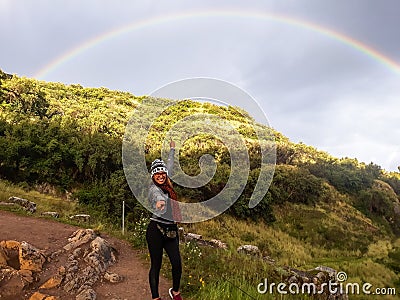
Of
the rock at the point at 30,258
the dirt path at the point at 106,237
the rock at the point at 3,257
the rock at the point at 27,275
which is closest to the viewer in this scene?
the rock at the point at 27,275

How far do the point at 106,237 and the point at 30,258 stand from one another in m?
3.11

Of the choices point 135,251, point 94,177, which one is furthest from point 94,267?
point 94,177

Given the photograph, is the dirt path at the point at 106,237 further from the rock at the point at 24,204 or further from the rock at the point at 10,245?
the rock at the point at 24,204

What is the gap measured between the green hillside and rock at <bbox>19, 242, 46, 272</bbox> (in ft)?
9.61

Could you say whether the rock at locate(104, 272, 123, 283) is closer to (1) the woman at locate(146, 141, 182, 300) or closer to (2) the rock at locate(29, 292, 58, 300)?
(2) the rock at locate(29, 292, 58, 300)

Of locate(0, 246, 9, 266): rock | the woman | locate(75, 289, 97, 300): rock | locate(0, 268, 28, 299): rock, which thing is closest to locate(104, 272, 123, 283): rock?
locate(75, 289, 97, 300): rock

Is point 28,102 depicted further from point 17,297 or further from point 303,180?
point 17,297

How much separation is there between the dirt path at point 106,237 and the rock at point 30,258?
18cm

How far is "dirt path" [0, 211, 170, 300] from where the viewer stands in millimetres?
6512

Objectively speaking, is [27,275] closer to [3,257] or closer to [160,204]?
[3,257]

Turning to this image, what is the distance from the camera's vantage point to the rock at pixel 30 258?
22.4 ft

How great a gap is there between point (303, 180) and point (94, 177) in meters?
22.9

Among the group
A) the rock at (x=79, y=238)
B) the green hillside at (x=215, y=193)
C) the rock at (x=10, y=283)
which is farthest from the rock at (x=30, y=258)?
the green hillside at (x=215, y=193)

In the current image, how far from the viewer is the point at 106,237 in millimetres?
10031
